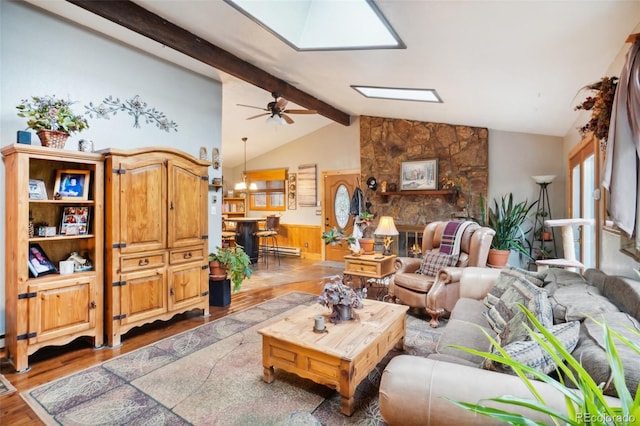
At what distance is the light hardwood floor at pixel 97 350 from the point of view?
209 cm

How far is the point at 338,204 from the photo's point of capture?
734 centimetres

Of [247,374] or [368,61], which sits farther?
[368,61]

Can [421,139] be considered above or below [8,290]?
above

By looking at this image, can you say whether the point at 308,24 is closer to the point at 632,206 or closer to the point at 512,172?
the point at 632,206

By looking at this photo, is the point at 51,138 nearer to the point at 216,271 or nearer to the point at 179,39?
the point at 179,39

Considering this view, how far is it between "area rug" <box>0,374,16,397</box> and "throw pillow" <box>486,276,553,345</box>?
3209 mm

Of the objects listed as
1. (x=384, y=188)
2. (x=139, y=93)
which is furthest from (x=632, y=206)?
(x=384, y=188)

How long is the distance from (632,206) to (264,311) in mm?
3417

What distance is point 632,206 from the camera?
63.3 inches

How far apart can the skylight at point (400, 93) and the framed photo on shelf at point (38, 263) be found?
3.94 meters

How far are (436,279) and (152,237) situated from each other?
9.82 ft

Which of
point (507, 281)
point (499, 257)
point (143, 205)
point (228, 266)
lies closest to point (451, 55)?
point (507, 281)

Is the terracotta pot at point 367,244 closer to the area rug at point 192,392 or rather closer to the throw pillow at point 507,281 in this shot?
the area rug at point 192,392

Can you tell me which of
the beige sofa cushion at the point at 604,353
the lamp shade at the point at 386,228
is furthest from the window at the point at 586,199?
the beige sofa cushion at the point at 604,353
